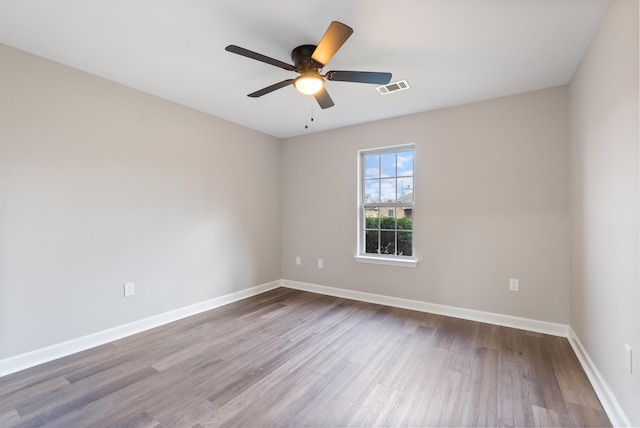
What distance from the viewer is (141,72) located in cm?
255

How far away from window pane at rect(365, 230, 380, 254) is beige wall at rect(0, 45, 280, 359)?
1.83 meters

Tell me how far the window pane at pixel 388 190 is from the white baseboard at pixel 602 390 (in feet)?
7.44

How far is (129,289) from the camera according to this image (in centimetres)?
284

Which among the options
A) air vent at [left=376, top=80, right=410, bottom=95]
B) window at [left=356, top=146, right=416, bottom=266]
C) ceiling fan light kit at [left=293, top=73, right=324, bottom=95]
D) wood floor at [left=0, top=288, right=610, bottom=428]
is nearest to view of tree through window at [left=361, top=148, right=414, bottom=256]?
window at [left=356, top=146, right=416, bottom=266]

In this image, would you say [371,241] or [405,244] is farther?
[371,241]

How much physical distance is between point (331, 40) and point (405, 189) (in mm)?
2382

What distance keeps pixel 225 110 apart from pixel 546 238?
3.75m

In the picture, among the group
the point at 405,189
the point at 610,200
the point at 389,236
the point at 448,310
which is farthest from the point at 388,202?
the point at 610,200

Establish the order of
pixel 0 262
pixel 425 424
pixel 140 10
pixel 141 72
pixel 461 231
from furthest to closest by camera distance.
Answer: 1. pixel 461 231
2. pixel 141 72
3. pixel 0 262
4. pixel 140 10
5. pixel 425 424

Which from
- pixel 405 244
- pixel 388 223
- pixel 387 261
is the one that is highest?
pixel 388 223

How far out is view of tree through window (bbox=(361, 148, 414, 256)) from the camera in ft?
12.2

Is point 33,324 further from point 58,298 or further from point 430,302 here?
point 430,302

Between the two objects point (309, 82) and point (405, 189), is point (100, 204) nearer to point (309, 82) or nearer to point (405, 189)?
→ point (309, 82)

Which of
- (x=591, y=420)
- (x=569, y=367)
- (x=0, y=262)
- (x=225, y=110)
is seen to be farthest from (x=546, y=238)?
(x=0, y=262)
